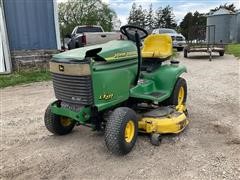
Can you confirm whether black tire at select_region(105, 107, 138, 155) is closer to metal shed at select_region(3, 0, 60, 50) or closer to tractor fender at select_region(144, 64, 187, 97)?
tractor fender at select_region(144, 64, 187, 97)

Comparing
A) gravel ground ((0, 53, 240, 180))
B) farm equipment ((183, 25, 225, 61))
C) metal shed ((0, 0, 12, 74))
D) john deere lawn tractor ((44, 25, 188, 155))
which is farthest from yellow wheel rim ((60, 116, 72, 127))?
farm equipment ((183, 25, 225, 61))

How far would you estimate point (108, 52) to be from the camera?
11.6 ft

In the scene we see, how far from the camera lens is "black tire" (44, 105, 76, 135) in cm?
409

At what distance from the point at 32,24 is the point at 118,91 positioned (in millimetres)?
7673

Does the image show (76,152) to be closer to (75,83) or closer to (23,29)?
(75,83)

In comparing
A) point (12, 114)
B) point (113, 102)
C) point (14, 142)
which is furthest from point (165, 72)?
point (12, 114)

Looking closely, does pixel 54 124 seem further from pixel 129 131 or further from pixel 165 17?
pixel 165 17

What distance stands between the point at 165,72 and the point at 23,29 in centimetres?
717

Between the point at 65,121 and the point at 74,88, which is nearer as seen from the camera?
the point at 74,88

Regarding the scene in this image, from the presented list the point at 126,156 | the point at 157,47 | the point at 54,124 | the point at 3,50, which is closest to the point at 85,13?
the point at 3,50

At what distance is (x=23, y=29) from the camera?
10.2m

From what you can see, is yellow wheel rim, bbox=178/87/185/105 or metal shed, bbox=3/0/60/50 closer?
yellow wheel rim, bbox=178/87/185/105

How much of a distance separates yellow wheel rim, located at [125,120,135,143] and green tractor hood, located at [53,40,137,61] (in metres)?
0.81

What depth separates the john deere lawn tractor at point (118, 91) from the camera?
339 centimetres
